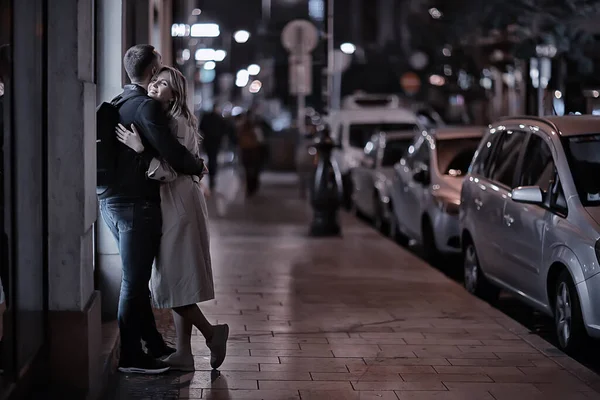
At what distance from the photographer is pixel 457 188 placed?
505 inches

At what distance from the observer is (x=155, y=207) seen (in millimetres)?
6707

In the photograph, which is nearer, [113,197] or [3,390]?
[3,390]

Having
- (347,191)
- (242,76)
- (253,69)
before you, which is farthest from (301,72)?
(242,76)

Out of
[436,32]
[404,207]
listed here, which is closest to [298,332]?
→ [404,207]

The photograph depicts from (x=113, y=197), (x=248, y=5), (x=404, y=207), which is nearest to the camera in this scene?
→ (x=113, y=197)

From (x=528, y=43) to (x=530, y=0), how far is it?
0.64 meters

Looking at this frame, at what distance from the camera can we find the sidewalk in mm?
6758

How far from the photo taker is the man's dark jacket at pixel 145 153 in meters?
6.59

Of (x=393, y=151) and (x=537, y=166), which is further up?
(x=537, y=166)

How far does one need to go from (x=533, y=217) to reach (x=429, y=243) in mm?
4586

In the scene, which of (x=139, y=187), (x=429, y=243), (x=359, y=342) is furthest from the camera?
(x=429, y=243)

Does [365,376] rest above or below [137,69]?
below

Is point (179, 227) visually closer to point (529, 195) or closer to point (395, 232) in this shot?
point (529, 195)

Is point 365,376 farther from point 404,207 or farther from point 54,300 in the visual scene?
point 404,207
